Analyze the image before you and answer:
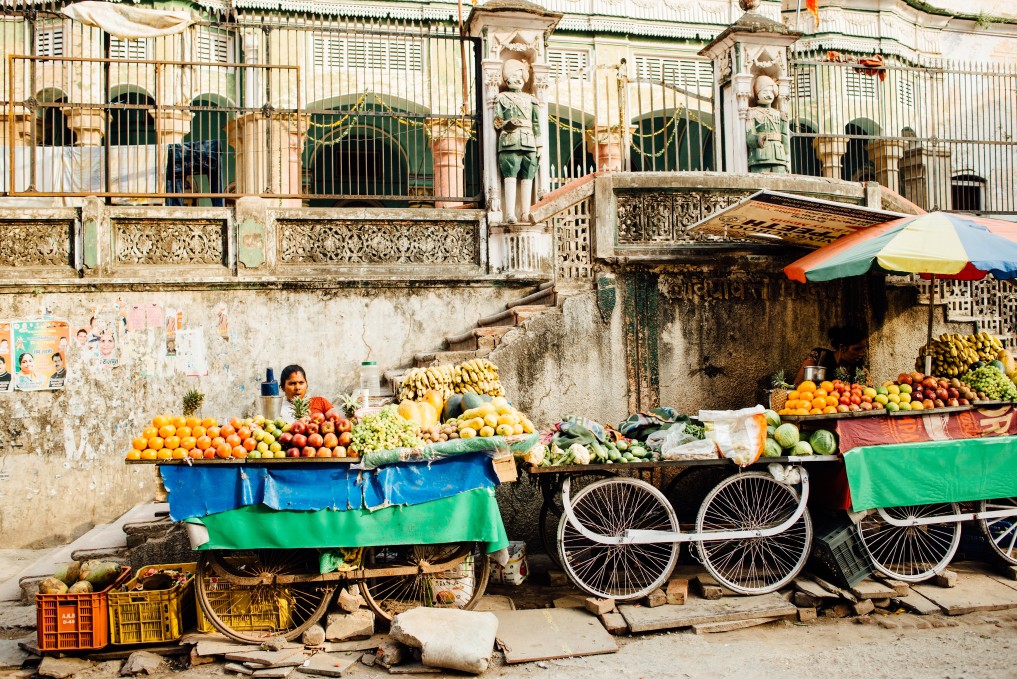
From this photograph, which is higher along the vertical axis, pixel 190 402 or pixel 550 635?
pixel 190 402

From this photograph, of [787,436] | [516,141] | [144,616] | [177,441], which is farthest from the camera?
[516,141]

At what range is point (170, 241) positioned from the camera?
890 cm

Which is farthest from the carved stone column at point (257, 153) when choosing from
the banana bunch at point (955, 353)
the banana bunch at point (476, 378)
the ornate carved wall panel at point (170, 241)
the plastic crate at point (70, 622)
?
the banana bunch at point (955, 353)

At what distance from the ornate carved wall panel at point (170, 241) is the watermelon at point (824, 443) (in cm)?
631

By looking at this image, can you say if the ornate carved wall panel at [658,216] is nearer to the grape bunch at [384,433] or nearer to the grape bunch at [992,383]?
the grape bunch at [992,383]

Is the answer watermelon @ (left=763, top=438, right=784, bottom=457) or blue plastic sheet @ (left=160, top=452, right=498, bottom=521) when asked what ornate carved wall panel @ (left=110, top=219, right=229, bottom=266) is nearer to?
blue plastic sheet @ (left=160, top=452, right=498, bottom=521)

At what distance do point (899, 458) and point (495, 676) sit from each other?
3988 millimetres

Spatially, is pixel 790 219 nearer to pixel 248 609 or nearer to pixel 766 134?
pixel 766 134

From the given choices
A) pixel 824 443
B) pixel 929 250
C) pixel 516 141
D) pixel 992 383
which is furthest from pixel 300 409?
pixel 992 383

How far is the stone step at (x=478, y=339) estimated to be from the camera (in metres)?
8.39

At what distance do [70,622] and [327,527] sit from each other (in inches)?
74.8

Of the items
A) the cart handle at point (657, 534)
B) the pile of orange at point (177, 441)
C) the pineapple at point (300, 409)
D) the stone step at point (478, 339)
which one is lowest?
the cart handle at point (657, 534)

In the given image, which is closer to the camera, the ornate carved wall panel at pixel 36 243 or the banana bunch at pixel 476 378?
the banana bunch at pixel 476 378

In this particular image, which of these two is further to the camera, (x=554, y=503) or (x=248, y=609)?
(x=554, y=503)
